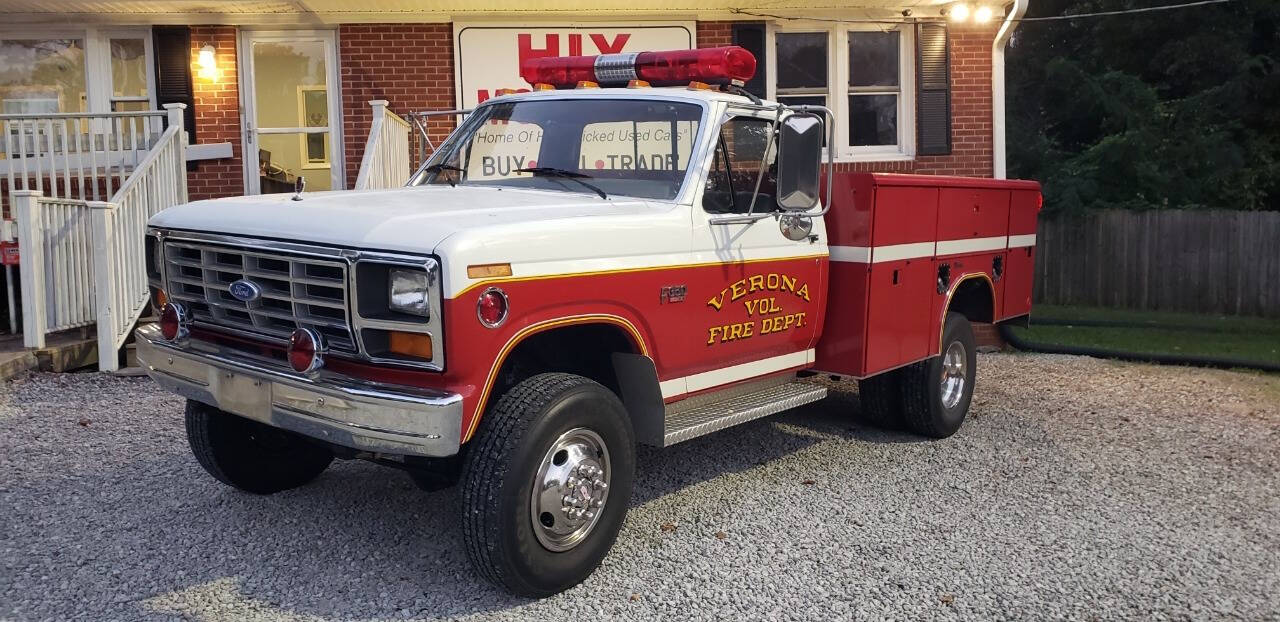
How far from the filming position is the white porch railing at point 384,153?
8.56 m

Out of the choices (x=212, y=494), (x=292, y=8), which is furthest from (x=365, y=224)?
(x=292, y=8)

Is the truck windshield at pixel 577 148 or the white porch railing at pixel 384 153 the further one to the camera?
the white porch railing at pixel 384 153

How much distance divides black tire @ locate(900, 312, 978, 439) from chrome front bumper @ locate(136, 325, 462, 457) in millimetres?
3698

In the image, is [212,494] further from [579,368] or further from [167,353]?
[579,368]

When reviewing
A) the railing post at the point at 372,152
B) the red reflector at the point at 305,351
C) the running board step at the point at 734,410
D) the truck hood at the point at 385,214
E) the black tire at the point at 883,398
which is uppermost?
the railing post at the point at 372,152

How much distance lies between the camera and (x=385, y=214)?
13.8 feet

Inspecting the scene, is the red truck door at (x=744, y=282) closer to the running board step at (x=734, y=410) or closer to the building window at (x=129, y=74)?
the running board step at (x=734, y=410)

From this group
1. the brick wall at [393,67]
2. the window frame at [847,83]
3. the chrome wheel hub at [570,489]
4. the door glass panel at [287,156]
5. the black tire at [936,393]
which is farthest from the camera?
the door glass panel at [287,156]

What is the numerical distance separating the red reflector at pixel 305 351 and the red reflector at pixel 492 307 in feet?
2.07

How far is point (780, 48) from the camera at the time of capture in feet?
37.9

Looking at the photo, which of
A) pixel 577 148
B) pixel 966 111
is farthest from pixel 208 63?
pixel 966 111

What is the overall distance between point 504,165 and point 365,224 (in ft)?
5.24

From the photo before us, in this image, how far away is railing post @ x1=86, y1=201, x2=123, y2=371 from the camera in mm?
8273

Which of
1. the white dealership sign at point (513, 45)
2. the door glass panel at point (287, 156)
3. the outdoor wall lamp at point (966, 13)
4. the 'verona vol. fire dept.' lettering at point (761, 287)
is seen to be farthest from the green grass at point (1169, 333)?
the door glass panel at point (287, 156)
